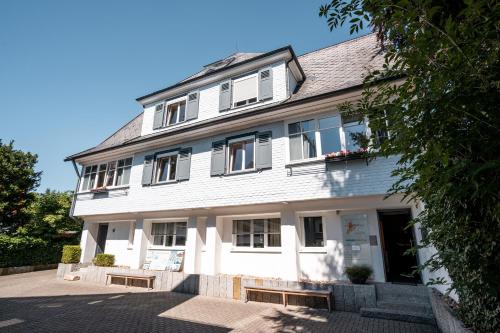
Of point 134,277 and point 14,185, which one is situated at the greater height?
point 14,185

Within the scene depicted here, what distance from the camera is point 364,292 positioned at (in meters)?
7.81

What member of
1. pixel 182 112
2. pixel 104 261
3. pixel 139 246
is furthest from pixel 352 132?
pixel 104 261

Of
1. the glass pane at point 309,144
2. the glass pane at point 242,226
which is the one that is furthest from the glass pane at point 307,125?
the glass pane at point 242,226

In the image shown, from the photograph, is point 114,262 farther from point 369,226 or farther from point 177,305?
point 369,226

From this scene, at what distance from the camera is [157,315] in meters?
7.76

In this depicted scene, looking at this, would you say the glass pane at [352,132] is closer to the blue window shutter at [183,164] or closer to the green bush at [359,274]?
the green bush at [359,274]

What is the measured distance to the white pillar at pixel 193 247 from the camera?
37.7 feet

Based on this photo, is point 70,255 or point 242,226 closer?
point 242,226

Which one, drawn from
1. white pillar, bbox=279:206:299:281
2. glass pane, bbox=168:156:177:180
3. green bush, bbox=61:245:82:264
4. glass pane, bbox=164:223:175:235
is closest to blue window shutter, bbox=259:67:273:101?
white pillar, bbox=279:206:299:281

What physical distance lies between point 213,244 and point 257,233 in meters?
1.98

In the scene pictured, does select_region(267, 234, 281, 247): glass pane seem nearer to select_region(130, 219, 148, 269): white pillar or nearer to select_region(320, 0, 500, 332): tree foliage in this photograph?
select_region(130, 219, 148, 269): white pillar

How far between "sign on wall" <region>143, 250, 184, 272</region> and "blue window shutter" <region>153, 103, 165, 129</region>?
6.67 meters

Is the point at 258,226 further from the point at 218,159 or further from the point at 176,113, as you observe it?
the point at 176,113

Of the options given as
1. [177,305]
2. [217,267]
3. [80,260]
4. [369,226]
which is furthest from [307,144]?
[80,260]
